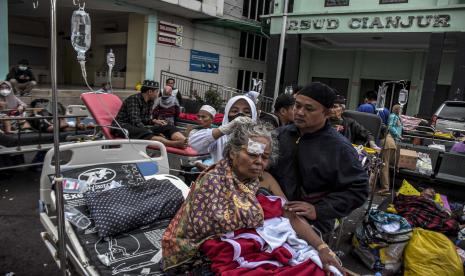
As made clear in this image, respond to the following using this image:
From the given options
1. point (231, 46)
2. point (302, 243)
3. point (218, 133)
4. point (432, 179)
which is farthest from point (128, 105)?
point (231, 46)

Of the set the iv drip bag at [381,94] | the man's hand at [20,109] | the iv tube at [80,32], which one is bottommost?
the man's hand at [20,109]

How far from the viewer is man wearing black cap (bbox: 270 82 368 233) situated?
193cm

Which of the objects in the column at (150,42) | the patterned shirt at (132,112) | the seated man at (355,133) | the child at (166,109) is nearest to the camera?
the seated man at (355,133)

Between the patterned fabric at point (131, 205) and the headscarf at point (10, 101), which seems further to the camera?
the headscarf at point (10, 101)

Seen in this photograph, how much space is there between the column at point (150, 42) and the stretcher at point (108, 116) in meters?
7.63

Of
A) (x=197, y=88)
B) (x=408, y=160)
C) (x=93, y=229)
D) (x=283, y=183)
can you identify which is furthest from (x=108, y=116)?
(x=197, y=88)

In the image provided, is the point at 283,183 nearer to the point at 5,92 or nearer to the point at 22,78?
the point at 5,92

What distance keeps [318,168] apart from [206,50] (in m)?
14.5

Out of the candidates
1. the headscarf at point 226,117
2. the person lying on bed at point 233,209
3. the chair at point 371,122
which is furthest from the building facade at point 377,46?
the person lying on bed at point 233,209

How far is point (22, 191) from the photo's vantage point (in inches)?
179

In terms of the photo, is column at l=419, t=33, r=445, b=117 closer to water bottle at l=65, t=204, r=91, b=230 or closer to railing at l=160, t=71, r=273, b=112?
railing at l=160, t=71, r=273, b=112

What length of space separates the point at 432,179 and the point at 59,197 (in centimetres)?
550

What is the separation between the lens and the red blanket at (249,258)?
5.09ft

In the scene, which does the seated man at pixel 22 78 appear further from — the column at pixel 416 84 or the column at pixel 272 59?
the column at pixel 416 84
